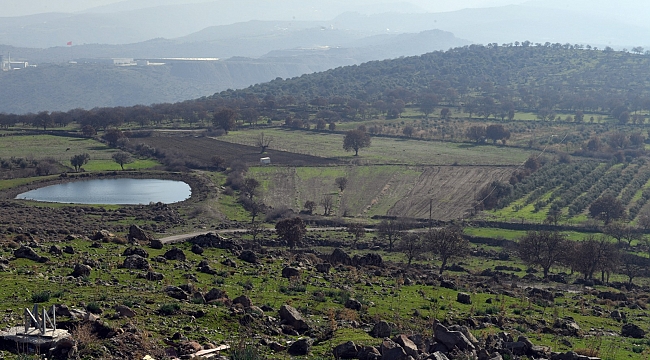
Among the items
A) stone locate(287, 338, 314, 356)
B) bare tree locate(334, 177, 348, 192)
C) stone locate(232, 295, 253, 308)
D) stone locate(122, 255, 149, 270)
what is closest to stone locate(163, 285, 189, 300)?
stone locate(232, 295, 253, 308)

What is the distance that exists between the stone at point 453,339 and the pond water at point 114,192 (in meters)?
54.6

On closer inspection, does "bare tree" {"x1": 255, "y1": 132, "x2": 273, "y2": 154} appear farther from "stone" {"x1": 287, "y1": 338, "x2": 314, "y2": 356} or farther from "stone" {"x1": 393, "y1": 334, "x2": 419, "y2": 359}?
Result: "stone" {"x1": 393, "y1": 334, "x2": 419, "y2": 359}

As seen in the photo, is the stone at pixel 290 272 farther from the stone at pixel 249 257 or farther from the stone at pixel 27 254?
the stone at pixel 27 254

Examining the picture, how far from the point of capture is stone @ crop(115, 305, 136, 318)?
20.6 m

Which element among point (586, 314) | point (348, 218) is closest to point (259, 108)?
point (348, 218)

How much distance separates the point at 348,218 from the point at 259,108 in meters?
83.9

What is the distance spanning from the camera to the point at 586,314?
31594mm

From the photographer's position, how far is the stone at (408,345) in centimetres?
1867

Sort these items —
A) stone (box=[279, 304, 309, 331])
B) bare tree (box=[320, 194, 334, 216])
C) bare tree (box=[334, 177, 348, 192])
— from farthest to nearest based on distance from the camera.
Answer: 1. bare tree (box=[334, 177, 348, 192])
2. bare tree (box=[320, 194, 334, 216])
3. stone (box=[279, 304, 309, 331])

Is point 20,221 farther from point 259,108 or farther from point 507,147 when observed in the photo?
point 259,108

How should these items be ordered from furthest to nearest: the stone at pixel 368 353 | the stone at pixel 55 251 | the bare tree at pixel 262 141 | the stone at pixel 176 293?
1. the bare tree at pixel 262 141
2. the stone at pixel 55 251
3. the stone at pixel 176 293
4. the stone at pixel 368 353

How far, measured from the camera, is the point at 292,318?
890 inches

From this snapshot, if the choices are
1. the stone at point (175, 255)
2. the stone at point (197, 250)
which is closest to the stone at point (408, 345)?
the stone at point (175, 255)

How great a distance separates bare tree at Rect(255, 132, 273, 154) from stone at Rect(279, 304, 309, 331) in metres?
78.0
